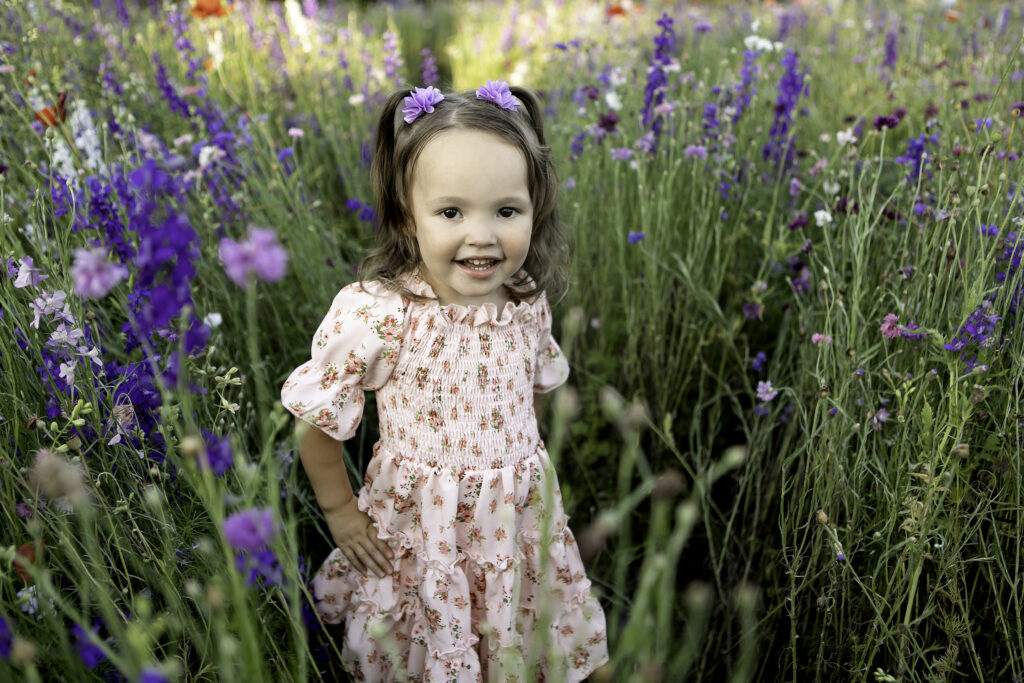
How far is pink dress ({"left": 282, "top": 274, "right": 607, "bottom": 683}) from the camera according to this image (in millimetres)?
1414

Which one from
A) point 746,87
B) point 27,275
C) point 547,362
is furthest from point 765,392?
point 27,275

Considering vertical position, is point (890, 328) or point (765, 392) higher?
point (890, 328)

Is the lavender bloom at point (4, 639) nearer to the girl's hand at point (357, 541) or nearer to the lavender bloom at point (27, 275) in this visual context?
the lavender bloom at point (27, 275)

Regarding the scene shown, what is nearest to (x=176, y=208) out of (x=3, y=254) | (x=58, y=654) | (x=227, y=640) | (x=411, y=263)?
(x=3, y=254)

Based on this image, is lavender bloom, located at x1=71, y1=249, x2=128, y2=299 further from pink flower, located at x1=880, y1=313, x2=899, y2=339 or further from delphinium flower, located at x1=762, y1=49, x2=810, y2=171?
delphinium flower, located at x1=762, y1=49, x2=810, y2=171

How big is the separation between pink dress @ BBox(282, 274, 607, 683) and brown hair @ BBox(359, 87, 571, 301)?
74mm

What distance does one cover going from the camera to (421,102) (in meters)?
1.41

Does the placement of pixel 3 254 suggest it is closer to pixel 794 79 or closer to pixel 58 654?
pixel 58 654

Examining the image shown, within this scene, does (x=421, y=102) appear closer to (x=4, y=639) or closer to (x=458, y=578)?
(x=458, y=578)

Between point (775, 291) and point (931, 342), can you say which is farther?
point (775, 291)

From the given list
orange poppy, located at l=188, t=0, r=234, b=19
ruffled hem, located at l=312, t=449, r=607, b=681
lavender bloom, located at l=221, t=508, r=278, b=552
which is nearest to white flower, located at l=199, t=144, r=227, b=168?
ruffled hem, located at l=312, t=449, r=607, b=681

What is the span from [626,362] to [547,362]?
0.46m

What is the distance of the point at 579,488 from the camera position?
2.11 metres

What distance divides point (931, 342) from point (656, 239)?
77 cm
